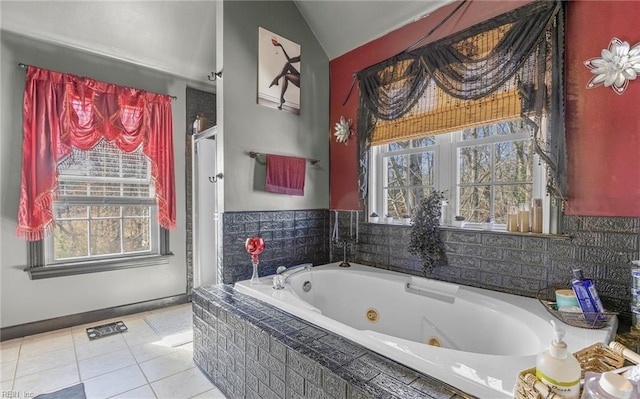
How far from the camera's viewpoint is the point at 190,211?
353 centimetres

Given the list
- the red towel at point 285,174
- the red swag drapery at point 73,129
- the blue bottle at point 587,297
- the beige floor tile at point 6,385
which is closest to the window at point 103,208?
the red swag drapery at point 73,129

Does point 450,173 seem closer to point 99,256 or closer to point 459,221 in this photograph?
point 459,221

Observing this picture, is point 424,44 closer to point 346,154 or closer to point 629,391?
point 346,154

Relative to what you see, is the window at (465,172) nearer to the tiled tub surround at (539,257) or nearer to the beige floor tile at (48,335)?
the tiled tub surround at (539,257)

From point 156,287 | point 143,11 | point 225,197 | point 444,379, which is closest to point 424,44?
point 225,197

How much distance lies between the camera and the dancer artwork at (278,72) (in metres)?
2.58

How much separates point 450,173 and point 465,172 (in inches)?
4.1

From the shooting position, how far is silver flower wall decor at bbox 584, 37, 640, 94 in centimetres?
152

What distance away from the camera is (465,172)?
2281 millimetres

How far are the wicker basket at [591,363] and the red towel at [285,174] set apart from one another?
2.11m

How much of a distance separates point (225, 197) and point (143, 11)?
190 centimetres

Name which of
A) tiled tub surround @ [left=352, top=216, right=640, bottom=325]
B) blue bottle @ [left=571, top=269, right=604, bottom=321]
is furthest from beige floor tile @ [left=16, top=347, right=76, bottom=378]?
blue bottle @ [left=571, top=269, right=604, bottom=321]

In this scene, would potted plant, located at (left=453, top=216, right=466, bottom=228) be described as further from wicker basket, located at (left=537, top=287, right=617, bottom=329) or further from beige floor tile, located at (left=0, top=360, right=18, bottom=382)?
beige floor tile, located at (left=0, top=360, right=18, bottom=382)

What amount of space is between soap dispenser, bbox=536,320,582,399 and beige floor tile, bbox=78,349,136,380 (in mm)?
2549
